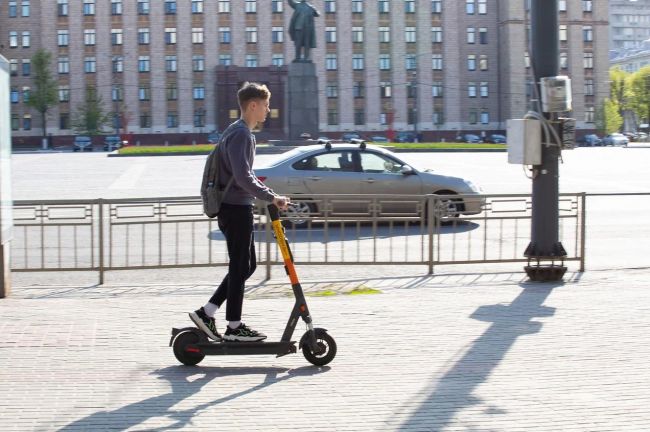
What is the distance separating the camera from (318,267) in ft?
43.0

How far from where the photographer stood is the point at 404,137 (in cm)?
9181

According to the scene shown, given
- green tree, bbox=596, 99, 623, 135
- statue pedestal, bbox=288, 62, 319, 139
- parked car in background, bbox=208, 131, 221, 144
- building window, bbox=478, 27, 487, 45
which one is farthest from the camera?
green tree, bbox=596, 99, 623, 135

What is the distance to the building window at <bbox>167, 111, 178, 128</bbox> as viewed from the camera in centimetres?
9356

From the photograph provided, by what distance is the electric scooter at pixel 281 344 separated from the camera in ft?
22.5

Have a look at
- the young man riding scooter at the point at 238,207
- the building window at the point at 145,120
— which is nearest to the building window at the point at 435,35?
the building window at the point at 145,120

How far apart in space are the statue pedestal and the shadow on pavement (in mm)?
41533

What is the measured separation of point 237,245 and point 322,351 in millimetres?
922

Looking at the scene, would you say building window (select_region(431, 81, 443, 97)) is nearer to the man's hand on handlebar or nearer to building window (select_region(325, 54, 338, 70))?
building window (select_region(325, 54, 338, 70))

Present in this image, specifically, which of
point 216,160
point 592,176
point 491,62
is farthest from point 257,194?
point 491,62

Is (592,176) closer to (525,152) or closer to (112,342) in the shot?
(525,152)

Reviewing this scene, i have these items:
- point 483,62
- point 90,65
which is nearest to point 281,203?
point 90,65

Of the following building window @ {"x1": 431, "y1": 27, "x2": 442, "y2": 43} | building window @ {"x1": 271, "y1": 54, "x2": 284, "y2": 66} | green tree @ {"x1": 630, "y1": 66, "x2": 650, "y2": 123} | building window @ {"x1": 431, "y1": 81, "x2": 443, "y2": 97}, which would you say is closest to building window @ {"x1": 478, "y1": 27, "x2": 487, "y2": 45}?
building window @ {"x1": 431, "y1": 27, "x2": 442, "y2": 43}

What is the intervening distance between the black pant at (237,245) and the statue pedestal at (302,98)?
44.6m

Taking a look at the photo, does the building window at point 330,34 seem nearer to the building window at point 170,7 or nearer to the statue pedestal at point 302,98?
the building window at point 170,7
